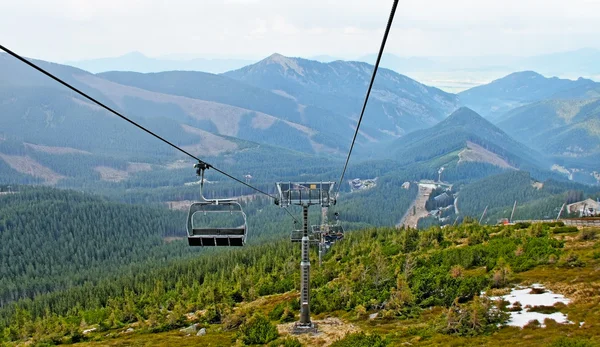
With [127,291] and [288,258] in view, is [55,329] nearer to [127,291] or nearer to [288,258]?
[127,291]

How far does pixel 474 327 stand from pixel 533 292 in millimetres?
10029

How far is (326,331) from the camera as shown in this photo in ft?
151

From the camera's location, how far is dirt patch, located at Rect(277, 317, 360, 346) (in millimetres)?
42256

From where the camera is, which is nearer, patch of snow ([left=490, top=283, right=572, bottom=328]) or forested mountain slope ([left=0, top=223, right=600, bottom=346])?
patch of snow ([left=490, top=283, right=572, bottom=328])

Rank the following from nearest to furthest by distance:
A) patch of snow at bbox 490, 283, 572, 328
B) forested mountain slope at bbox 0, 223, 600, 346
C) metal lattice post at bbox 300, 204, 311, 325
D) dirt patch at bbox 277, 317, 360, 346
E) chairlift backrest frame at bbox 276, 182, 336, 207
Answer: patch of snow at bbox 490, 283, 572, 328, forested mountain slope at bbox 0, 223, 600, 346, chairlift backrest frame at bbox 276, 182, 336, 207, metal lattice post at bbox 300, 204, 311, 325, dirt patch at bbox 277, 317, 360, 346

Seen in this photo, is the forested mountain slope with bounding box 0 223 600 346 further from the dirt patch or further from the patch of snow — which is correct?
the dirt patch

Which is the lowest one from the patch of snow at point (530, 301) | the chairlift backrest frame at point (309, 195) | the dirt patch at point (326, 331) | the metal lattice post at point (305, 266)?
the dirt patch at point (326, 331)

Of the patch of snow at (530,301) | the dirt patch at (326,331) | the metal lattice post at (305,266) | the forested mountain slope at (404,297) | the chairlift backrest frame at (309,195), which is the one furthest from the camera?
the dirt patch at (326,331)

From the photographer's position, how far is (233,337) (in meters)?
50.5

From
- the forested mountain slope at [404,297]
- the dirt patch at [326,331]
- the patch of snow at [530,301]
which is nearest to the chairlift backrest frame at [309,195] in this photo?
the dirt patch at [326,331]

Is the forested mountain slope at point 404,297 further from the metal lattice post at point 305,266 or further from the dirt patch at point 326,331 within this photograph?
the metal lattice post at point 305,266

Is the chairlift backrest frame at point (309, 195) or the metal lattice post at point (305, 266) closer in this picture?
the chairlift backrest frame at point (309, 195)

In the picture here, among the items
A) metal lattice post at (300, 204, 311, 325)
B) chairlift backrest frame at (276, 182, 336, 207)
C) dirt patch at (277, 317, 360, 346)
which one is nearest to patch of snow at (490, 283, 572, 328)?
dirt patch at (277, 317, 360, 346)

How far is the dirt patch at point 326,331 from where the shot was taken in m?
42.3
